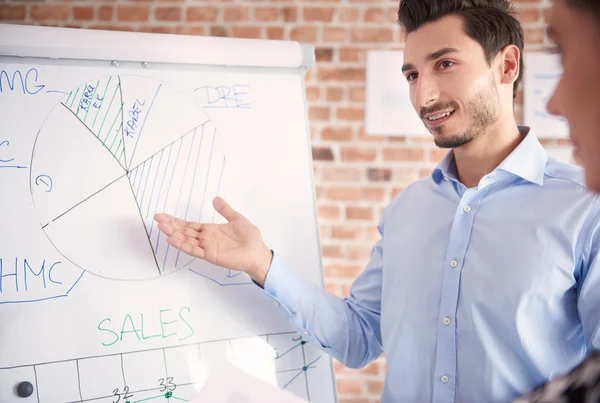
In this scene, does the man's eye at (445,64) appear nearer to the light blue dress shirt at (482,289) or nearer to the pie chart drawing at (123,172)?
the light blue dress shirt at (482,289)

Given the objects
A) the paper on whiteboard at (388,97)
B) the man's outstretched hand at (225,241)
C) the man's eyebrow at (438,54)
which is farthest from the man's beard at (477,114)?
the paper on whiteboard at (388,97)

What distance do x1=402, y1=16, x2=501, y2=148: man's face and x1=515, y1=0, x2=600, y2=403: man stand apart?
1.72 ft

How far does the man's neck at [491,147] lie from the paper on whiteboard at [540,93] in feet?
3.17

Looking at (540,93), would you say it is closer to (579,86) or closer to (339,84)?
(339,84)

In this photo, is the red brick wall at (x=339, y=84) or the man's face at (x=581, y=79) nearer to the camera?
the man's face at (x=581, y=79)

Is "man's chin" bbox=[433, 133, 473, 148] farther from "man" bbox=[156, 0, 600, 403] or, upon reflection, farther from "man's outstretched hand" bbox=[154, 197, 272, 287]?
"man's outstretched hand" bbox=[154, 197, 272, 287]

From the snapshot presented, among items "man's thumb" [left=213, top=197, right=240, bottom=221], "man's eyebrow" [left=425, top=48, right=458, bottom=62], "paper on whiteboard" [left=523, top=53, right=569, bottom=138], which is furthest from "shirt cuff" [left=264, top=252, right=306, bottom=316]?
"paper on whiteboard" [left=523, top=53, right=569, bottom=138]

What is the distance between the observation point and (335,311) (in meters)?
1.30

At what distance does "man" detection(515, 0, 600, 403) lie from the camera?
1.82 feet

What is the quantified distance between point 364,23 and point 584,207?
1.31m

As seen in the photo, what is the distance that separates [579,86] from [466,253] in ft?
1.88

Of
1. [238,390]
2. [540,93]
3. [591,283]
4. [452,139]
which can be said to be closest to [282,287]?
[238,390]

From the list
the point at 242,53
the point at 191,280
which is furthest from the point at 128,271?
the point at 242,53

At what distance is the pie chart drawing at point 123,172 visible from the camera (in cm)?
114
